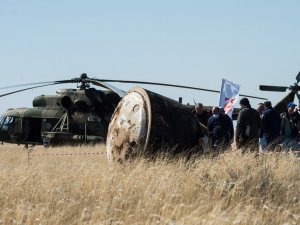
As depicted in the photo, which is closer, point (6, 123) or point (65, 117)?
point (65, 117)

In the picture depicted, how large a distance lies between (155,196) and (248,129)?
6000 millimetres

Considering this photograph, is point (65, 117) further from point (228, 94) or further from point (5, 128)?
point (228, 94)

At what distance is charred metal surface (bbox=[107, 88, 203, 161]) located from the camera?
9.33 metres

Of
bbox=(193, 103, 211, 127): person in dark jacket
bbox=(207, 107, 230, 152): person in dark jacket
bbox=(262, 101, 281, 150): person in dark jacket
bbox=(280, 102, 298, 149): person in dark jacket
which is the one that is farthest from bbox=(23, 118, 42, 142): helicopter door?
bbox=(207, 107, 230, 152): person in dark jacket

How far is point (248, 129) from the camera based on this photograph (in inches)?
453

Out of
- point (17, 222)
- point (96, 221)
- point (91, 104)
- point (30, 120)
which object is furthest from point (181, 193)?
point (30, 120)

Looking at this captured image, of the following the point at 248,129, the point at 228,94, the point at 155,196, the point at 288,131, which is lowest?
the point at 288,131

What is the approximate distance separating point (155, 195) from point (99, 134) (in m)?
15.6

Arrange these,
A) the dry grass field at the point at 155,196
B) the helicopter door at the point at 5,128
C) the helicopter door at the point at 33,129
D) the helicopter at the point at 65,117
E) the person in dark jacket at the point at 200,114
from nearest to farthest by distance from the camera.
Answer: the dry grass field at the point at 155,196
the person in dark jacket at the point at 200,114
the helicopter at the point at 65,117
the helicopter door at the point at 33,129
the helicopter door at the point at 5,128

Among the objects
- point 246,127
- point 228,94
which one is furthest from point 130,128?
point 228,94

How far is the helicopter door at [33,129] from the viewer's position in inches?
944

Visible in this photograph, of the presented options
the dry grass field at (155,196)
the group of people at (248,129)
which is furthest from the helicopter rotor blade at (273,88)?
the dry grass field at (155,196)

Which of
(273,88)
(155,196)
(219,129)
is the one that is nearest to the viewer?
(155,196)

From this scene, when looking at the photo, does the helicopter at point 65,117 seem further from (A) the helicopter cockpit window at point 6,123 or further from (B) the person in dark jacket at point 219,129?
(B) the person in dark jacket at point 219,129
